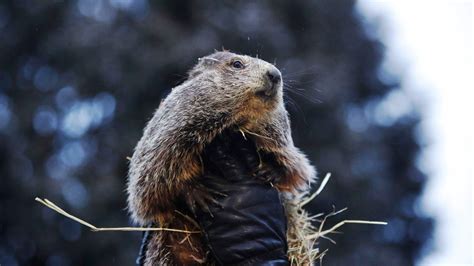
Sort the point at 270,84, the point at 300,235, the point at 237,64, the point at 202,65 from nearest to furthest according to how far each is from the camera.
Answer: the point at 270,84 < the point at 237,64 < the point at 300,235 < the point at 202,65

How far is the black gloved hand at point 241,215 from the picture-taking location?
3.20m

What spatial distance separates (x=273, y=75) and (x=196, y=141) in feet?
1.75

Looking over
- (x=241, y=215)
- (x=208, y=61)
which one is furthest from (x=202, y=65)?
(x=241, y=215)

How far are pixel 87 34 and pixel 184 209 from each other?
10990mm

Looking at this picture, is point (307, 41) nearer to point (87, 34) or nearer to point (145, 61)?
point (145, 61)

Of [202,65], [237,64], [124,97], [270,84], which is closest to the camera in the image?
[270,84]

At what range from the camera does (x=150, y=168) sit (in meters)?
3.54

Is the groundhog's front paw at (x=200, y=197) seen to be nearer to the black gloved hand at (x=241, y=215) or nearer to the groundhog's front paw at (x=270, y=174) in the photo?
the black gloved hand at (x=241, y=215)

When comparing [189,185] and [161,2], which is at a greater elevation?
[161,2]

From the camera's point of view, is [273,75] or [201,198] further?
[273,75]

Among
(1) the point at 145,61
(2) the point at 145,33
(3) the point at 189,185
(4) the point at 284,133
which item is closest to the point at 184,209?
(3) the point at 189,185

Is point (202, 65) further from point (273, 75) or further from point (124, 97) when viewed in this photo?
point (124, 97)

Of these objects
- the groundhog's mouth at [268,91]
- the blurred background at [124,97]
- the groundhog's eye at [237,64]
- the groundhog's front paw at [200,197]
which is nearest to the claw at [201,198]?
the groundhog's front paw at [200,197]

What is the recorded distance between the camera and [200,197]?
3.29 metres
